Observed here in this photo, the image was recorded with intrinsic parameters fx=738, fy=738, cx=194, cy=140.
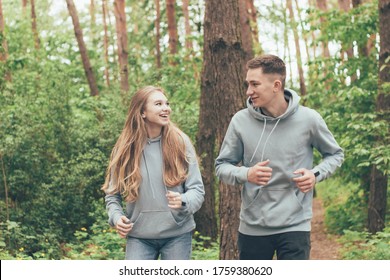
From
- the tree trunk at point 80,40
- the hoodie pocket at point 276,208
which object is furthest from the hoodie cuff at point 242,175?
the tree trunk at point 80,40

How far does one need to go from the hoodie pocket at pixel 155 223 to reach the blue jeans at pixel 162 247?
0.24 feet

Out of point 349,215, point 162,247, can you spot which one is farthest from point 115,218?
point 349,215

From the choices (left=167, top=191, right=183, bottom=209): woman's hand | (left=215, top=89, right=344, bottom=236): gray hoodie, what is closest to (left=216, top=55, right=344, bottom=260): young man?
(left=215, top=89, right=344, bottom=236): gray hoodie

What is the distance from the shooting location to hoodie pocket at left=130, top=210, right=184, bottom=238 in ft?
17.3

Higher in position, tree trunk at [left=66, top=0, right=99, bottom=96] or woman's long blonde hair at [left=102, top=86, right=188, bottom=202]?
tree trunk at [left=66, top=0, right=99, bottom=96]

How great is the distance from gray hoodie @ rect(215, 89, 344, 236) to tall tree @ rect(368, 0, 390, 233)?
684 cm

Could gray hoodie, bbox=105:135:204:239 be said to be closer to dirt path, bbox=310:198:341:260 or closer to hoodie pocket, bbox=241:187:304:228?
hoodie pocket, bbox=241:187:304:228

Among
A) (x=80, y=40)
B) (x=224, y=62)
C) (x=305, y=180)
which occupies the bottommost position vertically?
(x=305, y=180)

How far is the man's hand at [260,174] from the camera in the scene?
4883 mm

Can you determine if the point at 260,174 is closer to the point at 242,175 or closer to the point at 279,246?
the point at 242,175

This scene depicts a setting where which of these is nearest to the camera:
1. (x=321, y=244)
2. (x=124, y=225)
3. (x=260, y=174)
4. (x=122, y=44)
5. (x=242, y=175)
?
(x=260, y=174)

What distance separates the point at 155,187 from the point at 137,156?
27 centimetres

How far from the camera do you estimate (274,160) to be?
201 inches

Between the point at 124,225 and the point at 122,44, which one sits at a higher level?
the point at 122,44
